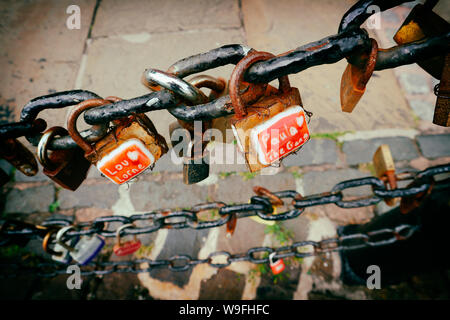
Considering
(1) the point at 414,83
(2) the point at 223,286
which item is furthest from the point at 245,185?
(1) the point at 414,83

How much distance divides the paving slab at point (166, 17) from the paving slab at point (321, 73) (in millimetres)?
236

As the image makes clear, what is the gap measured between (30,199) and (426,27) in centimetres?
272

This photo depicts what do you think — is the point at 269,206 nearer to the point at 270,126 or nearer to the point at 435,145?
the point at 270,126

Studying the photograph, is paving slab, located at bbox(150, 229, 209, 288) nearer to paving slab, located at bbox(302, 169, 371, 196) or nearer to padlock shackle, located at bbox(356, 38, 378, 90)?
paving slab, located at bbox(302, 169, 371, 196)

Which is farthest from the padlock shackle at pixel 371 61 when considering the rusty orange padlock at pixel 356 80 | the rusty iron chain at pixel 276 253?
the rusty iron chain at pixel 276 253

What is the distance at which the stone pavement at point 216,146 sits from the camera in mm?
1804

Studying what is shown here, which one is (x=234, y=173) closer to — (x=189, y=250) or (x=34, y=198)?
(x=189, y=250)

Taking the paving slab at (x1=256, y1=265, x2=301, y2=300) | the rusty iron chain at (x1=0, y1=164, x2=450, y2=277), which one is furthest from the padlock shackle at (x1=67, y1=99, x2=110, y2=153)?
the paving slab at (x1=256, y1=265, x2=301, y2=300)

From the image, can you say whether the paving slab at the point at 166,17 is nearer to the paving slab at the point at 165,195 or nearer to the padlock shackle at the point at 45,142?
the paving slab at the point at 165,195

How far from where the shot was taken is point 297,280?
178 cm

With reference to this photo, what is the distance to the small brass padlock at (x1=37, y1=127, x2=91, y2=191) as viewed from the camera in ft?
2.37

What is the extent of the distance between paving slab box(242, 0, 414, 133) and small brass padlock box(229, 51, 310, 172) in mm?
1523

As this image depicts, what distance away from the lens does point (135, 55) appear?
2.59 meters
